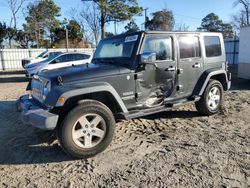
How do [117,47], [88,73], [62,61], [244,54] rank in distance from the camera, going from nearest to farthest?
[88,73] < [117,47] < [244,54] < [62,61]

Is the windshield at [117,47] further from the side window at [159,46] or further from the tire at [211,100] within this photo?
the tire at [211,100]

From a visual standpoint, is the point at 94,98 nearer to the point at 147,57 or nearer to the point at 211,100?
the point at 147,57

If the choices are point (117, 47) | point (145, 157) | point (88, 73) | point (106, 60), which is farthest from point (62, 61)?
point (145, 157)

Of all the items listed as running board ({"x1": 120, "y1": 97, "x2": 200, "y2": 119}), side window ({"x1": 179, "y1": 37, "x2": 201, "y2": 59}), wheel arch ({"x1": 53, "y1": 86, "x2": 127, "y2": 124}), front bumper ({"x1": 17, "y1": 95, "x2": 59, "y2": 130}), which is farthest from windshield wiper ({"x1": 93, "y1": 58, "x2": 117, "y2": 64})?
front bumper ({"x1": 17, "y1": 95, "x2": 59, "y2": 130})

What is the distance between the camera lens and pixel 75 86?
3830 mm

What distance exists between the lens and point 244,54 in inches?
430

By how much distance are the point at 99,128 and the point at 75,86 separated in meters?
0.81

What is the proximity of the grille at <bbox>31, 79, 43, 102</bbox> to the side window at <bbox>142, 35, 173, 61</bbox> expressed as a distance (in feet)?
6.45

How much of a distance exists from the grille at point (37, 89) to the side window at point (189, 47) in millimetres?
2910

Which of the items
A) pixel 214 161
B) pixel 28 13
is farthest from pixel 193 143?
pixel 28 13

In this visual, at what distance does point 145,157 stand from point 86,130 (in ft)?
3.41

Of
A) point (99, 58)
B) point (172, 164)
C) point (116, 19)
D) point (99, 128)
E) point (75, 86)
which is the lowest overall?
point (172, 164)

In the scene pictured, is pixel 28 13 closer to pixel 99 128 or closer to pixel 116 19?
pixel 116 19

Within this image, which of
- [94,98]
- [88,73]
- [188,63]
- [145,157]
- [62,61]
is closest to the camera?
[145,157]
